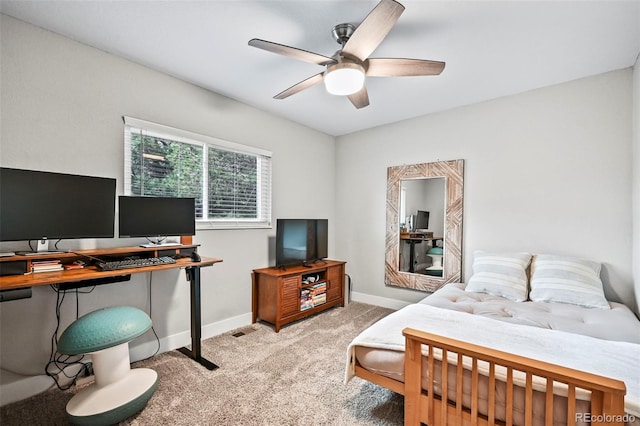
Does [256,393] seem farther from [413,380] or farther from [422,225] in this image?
[422,225]

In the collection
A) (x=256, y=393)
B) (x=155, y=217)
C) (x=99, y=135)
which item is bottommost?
(x=256, y=393)

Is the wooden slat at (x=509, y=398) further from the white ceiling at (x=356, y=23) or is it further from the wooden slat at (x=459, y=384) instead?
the white ceiling at (x=356, y=23)

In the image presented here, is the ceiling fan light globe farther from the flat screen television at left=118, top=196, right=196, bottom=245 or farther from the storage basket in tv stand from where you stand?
the storage basket in tv stand

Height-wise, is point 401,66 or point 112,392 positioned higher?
point 401,66

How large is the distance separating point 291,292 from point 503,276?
2.20 meters

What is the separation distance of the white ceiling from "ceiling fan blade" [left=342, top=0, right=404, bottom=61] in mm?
251

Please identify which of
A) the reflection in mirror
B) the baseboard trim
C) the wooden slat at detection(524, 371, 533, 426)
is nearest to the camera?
the wooden slat at detection(524, 371, 533, 426)

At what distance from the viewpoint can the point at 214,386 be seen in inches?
81.2

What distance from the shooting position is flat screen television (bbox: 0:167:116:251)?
169cm

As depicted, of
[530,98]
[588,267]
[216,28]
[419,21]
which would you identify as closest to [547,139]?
[530,98]

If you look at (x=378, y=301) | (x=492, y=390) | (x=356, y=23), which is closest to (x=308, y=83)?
(x=356, y=23)

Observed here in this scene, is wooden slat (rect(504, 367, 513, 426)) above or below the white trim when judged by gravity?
below

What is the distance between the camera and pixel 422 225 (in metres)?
3.68

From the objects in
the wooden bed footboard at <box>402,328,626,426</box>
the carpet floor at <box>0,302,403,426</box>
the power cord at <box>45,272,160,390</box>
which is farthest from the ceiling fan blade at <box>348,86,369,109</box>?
the power cord at <box>45,272,160,390</box>
